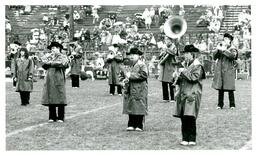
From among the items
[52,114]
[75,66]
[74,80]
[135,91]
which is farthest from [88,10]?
[135,91]

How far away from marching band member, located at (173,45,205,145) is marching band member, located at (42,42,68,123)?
3434 millimetres

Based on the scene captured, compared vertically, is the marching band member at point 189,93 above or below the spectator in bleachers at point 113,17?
below

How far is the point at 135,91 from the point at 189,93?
6.45ft

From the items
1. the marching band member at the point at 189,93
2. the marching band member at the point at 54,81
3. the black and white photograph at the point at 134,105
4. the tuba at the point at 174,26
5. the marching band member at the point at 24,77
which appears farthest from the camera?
the marching band member at the point at 24,77

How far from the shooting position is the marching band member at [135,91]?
1180cm

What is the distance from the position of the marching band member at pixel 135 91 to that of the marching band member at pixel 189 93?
1.67 m

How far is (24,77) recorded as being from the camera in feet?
53.7

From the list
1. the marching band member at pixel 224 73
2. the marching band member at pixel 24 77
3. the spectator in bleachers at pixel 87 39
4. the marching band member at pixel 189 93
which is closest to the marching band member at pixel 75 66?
the marching band member at pixel 24 77

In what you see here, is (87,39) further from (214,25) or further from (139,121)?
(139,121)

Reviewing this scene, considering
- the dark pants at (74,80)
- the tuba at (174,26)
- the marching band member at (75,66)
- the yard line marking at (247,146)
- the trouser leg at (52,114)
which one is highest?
the tuba at (174,26)

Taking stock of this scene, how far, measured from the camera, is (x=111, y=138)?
10922 mm

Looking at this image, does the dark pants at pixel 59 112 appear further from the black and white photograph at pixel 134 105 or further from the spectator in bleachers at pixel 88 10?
the spectator in bleachers at pixel 88 10
